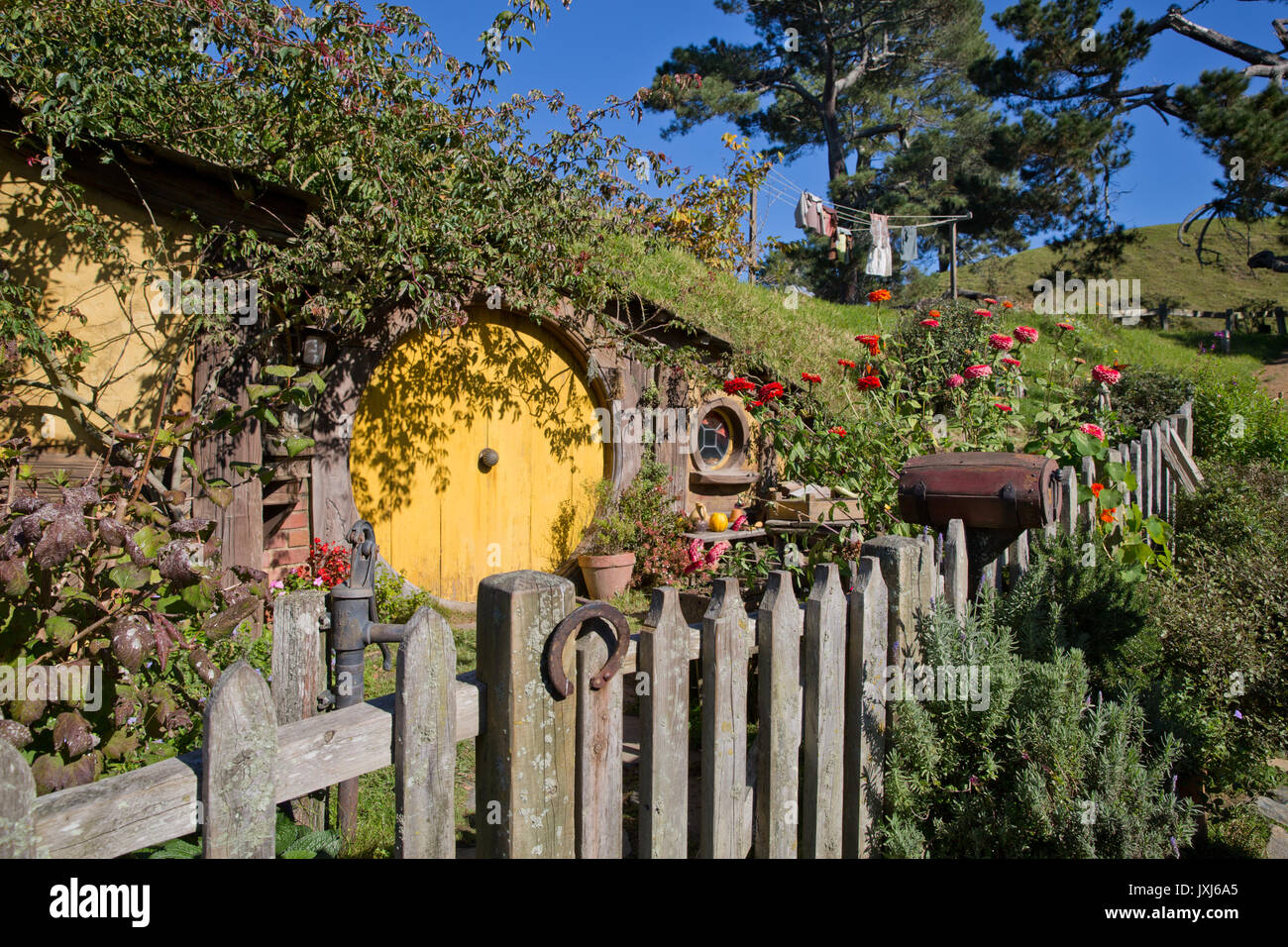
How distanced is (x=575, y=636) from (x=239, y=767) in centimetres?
61

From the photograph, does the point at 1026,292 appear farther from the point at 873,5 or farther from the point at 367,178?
the point at 367,178

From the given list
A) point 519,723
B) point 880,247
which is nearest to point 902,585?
point 519,723

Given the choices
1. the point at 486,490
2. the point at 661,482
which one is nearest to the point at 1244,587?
the point at 661,482

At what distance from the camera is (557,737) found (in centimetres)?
150

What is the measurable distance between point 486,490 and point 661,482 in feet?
5.42

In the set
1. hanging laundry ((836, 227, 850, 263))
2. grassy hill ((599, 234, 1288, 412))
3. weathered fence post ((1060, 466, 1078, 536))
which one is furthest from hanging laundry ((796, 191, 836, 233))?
weathered fence post ((1060, 466, 1078, 536))

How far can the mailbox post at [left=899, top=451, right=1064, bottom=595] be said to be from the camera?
2793 millimetres

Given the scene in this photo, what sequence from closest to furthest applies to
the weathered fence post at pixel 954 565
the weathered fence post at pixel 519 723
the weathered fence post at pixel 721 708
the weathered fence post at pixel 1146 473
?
1. the weathered fence post at pixel 519 723
2. the weathered fence post at pixel 721 708
3. the weathered fence post at pixel 954 565
4. the weathered fence post at pixel 1146 473

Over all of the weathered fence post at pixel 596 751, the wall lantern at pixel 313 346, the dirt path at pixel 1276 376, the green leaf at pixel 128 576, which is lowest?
the weathered fence post at pixel 596 751

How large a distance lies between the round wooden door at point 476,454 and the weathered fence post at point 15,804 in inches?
207

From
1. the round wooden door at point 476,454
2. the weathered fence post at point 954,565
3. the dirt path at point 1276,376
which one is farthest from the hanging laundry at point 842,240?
the weathered fence post at point 954,565

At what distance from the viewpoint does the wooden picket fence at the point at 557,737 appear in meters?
1.10

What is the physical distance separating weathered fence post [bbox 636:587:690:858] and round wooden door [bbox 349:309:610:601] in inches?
191

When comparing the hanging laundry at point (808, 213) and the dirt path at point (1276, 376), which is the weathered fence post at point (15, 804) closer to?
the hanging laundry at point (808, 213)
